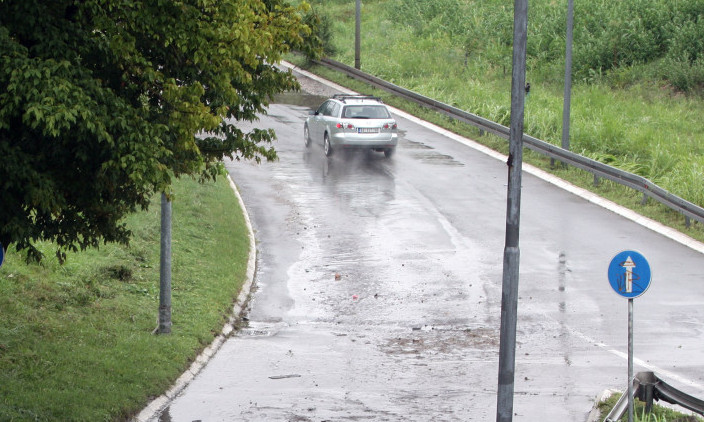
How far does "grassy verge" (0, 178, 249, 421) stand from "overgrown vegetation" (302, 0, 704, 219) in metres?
12.3

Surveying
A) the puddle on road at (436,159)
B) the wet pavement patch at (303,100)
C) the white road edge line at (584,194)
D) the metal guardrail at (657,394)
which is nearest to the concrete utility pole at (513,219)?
the metal guardrail at (657,394)

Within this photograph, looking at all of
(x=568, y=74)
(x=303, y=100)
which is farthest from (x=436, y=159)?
(x=303, y=100)

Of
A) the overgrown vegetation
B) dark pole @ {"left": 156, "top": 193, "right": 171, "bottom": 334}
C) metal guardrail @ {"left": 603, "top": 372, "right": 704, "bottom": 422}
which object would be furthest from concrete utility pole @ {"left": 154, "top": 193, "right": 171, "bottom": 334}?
the overgrown vegetation

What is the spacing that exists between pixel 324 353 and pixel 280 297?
3189mm

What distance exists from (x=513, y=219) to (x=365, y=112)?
18707 millimetres

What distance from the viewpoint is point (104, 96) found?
366 inches

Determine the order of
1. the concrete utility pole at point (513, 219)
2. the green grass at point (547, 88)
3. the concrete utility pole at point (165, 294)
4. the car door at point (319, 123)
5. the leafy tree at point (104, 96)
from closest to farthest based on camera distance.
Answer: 1. the leafy tree at point (104, 96)
2. the concrete utility pole at point (513, 219)
3. the concrete utility pole at point (165, 294)
4. the green grass at point (547, 88)
5. the car door at point (319, 123)

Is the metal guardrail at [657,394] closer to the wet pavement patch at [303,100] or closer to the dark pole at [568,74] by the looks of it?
the dark pole at [568,74]

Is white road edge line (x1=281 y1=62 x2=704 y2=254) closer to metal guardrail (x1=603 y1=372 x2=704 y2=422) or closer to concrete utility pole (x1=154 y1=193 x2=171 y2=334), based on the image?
metal guardrail (x1=603 y1=372 x2=704 y2=422)

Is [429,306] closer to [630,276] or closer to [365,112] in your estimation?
[630,276]

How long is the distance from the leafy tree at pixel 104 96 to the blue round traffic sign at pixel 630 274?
4.55 meters

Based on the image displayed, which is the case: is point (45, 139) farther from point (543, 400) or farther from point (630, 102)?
point (630, 102)

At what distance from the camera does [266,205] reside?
2422 cm

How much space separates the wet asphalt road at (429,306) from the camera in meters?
12.7
